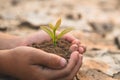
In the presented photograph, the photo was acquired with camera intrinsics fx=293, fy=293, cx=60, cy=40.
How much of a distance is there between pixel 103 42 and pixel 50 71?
6.76 ft

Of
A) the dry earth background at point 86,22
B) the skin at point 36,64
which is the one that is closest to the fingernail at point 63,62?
the skin at point 36,64

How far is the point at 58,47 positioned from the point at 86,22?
8.41ft

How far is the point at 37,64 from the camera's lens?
6.59 feet

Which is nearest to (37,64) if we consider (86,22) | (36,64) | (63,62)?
(36,64)

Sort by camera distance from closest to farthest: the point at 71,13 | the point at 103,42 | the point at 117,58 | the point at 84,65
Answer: the point at 84,65 → the point at 117,58 → the point at 103,42 → the point at 71,13

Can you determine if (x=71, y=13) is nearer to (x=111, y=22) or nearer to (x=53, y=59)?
(x=111, y=22)

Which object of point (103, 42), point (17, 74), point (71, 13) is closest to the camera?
point (17, 74)

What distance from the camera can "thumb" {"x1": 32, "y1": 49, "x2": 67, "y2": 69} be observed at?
1.96 metres

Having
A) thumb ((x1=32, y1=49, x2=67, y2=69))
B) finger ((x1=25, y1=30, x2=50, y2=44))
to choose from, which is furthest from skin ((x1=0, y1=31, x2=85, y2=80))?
finger ((x1=25, y1=30, x2=50, y2=44))

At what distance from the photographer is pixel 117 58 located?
2900 mm

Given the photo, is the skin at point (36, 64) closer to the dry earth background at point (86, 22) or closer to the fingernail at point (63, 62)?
the fingernail at point (63, 62)

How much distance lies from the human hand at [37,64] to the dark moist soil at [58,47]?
0.08 meters

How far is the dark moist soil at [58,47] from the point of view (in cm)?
212

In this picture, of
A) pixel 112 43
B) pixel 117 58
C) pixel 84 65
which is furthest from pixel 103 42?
pixel 84 65
